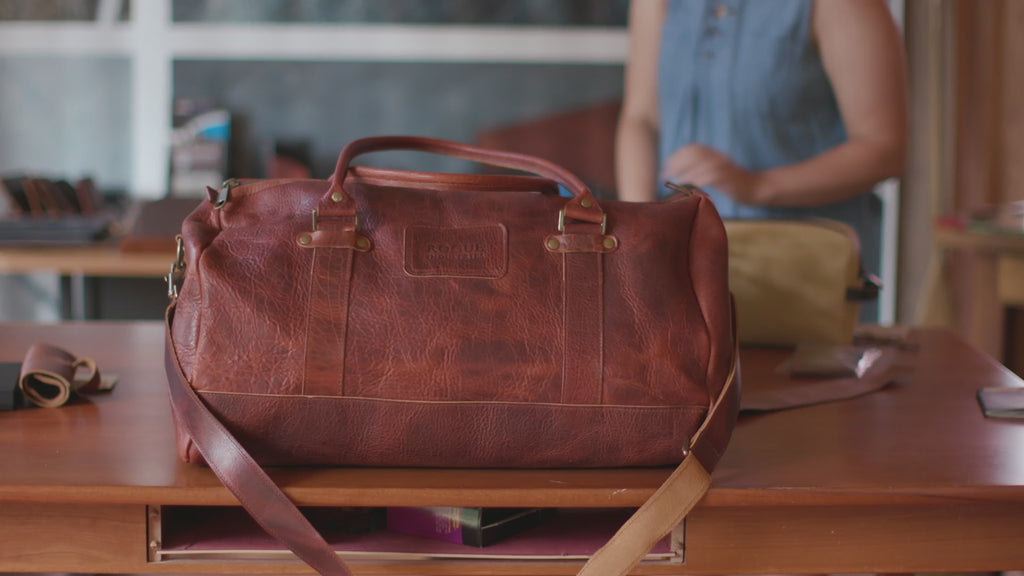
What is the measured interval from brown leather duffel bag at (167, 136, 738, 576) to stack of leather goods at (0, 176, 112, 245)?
177 centimetres

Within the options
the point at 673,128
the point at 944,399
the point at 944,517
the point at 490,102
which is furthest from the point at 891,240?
the point at 944,517

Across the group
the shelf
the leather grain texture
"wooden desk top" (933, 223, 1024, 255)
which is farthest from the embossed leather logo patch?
the shelf

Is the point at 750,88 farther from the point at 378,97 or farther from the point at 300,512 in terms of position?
the point at 378,97

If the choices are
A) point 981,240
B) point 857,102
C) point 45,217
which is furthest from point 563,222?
point 45,217

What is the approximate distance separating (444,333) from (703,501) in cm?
23

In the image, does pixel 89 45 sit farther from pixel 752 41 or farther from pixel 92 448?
pixel 92 448

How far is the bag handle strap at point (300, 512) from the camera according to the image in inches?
27.0

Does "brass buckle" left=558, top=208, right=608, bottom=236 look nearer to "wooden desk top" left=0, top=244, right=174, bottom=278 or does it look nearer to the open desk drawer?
the open desk drawer

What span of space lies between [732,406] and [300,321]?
1.13 ft

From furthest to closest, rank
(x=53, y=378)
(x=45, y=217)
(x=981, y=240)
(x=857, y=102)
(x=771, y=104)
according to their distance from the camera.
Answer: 1. (x=45, y=217)
2. (x=981, y=240)
3. (x=771, y=104)
4. (x=857, y=102)
5. (x=53, y=378)

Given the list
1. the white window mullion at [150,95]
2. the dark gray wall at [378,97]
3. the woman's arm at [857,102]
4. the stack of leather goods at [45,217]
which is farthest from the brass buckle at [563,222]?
the white window mullion at [150,95]

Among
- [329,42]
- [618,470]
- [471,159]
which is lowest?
[618,470]

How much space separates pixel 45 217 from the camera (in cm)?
236

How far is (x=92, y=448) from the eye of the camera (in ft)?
2.56
